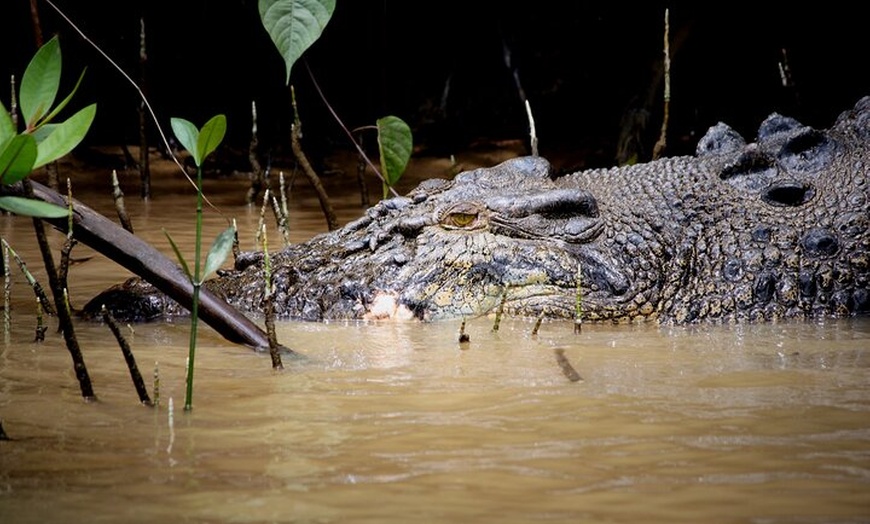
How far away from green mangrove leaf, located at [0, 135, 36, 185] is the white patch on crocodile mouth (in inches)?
84.8

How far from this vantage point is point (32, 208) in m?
2.53

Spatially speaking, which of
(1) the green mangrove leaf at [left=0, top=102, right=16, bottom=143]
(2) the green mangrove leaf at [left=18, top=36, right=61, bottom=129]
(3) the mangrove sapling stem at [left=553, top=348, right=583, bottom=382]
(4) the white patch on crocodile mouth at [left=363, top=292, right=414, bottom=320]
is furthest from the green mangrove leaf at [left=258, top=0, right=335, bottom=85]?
(4) the white patch on crocodile mouth at [left=363, top=292, right=414, bottom=320]

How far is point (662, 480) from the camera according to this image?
2.39 metres

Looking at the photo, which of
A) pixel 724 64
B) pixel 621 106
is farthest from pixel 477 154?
pixel 724 64

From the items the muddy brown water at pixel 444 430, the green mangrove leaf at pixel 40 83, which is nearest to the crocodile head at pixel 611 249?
the muddy brown water at pixel 444 430

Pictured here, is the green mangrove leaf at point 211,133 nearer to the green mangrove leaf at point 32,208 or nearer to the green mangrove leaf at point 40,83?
the green mangrove leaf at point 40,83

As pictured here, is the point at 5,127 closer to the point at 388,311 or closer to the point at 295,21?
the point at 295,21

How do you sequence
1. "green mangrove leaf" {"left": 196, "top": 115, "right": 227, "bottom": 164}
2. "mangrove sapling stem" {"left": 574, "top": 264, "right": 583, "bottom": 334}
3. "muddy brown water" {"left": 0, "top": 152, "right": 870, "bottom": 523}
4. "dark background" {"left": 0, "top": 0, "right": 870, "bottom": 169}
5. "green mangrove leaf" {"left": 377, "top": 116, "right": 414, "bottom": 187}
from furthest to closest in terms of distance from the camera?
"dark background" {"left": 0, "top": 0, "right": 870, "bottom": 169}
"mangrove sapling stem" {"left": 574, "top": 264, "right": 583, "bottom": 334}
"green mangrove leaf" {"left": 377, "top": 116, "right": 414, "bottom": 187}
"green mangrove leaf" {"left": 196, "top": 115, "right": 227, "bottom": 164}
"muddy brown water" {"left": 0, "top": 152, "right": 870, "bottom": 523}

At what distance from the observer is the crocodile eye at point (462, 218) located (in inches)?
190

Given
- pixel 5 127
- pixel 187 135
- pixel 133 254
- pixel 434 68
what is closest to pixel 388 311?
pixel 133 254

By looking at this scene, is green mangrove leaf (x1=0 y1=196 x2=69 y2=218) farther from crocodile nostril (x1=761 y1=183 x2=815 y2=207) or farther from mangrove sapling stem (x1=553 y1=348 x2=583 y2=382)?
crocodile nostril (x1=761 y1=183 x2=815 y2=207)

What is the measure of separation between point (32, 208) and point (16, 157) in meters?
0.14

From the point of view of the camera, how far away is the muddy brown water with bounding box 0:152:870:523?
224 centimetres

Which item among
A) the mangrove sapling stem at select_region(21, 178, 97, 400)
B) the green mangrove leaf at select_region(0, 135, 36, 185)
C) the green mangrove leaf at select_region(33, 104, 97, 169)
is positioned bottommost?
the mangrove sapling stem at select_region(21, 178, 97, 400)
